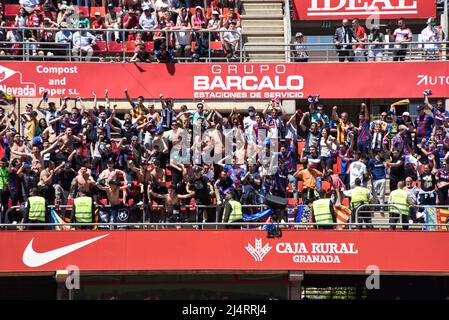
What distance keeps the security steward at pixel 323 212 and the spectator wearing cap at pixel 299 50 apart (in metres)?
6.25

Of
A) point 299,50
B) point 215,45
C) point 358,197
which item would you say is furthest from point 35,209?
point 299,50

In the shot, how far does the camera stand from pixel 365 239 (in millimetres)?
21969

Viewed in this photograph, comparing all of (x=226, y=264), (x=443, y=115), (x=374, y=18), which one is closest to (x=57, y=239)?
(x=226, y=264)

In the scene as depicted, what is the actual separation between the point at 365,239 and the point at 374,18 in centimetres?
879

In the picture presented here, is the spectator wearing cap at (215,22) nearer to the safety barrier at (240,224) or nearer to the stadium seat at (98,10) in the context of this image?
the stadium seat at (98,10)

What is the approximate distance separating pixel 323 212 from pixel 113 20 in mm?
9414

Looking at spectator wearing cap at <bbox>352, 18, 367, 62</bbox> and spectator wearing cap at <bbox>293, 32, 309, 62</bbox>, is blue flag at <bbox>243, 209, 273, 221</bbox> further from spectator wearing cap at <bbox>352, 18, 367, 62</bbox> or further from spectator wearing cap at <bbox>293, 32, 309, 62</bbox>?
spectator wearing cap at <bbox>352, 18, 367, 62</bbox>

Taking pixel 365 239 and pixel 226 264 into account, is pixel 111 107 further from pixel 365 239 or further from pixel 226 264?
pixel 365 239

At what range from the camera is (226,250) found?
22.1 metres

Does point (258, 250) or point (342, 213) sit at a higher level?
point (342, 213)

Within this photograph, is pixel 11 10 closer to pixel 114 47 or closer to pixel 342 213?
pixel 114 47

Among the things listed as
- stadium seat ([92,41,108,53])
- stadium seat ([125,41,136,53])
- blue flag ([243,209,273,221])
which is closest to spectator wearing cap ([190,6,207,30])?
stadium seat ([125,41,136,53])

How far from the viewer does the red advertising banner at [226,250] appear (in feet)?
71.6

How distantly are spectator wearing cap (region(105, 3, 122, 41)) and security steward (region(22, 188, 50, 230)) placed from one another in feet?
23.8
